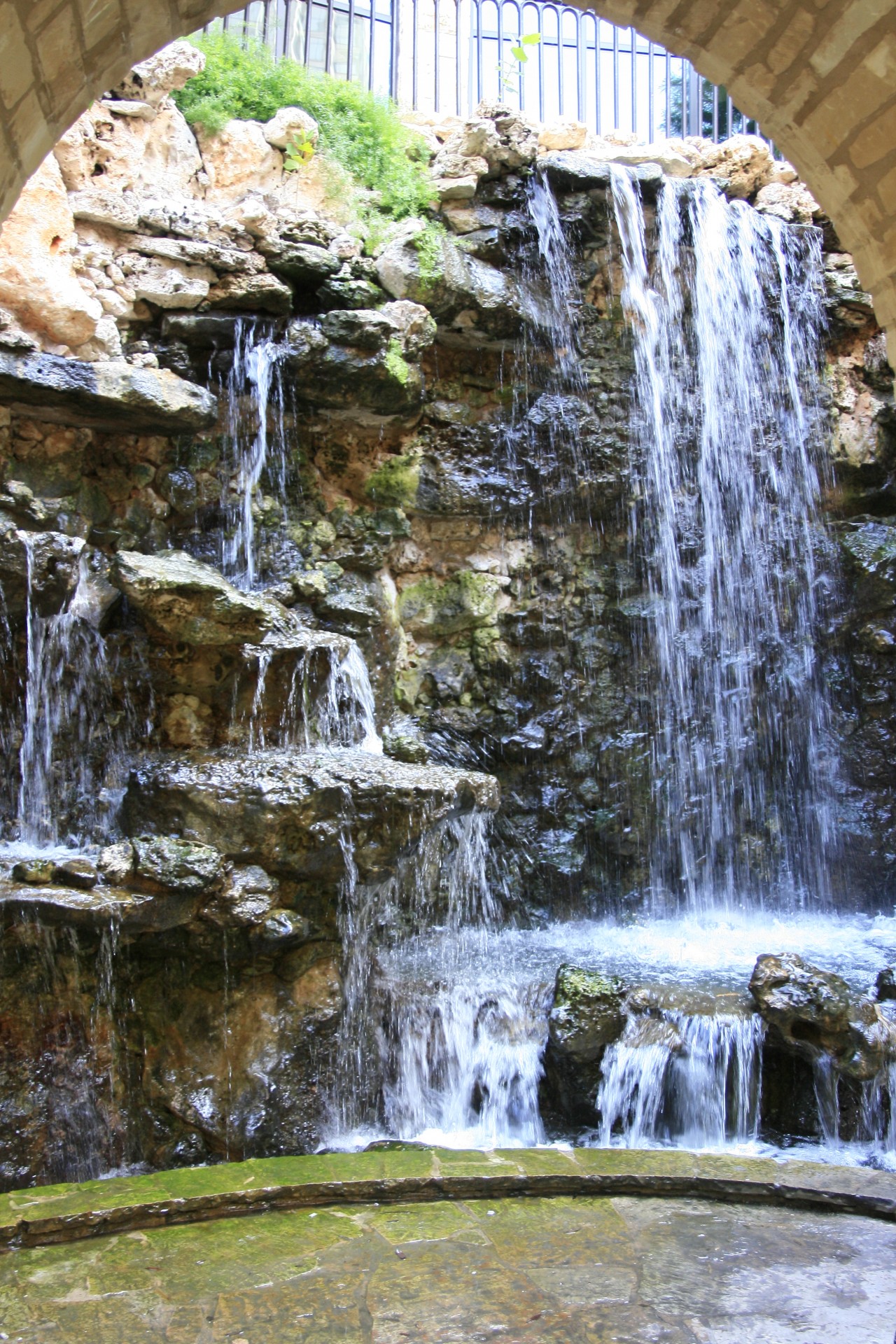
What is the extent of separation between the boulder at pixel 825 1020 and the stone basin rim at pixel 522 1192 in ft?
4.65

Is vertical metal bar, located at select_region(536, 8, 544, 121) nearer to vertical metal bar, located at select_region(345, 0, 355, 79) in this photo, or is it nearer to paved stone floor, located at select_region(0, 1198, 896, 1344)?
vertical metal bar, located at select_region(345, 0, 355, 79)

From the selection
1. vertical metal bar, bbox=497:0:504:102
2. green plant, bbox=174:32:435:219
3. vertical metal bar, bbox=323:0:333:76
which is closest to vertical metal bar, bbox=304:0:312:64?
vertical metal bar, bbox=323:0:333:76

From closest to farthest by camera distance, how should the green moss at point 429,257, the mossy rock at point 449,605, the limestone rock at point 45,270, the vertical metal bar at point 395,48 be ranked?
the limestone rock at point 45,270, the green moss at point 429,257, the mossy rock at point 449,605, the vertical metal bar at point 395,48

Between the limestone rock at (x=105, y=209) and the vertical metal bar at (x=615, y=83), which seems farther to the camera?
the vertical metal bar at (x=615, y=83)

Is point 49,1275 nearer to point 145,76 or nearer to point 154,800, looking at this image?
point 154,800

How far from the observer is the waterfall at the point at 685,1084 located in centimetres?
517

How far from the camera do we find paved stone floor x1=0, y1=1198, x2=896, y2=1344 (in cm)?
277

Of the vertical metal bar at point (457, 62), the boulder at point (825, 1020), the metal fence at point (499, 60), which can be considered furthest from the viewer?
the vertical metal bar at point (457, 62)

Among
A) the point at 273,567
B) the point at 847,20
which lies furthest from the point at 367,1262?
the point at 273,567

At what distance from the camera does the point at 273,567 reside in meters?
7.20

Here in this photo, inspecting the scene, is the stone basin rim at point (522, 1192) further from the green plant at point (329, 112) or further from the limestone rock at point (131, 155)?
the green plant at point (329, 112)

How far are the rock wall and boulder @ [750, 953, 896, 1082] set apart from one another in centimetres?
191

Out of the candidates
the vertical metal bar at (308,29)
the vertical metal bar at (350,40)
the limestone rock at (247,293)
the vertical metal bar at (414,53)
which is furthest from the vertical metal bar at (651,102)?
the limestone rock at (247,293)

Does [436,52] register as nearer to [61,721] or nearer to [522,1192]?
[61,721]
